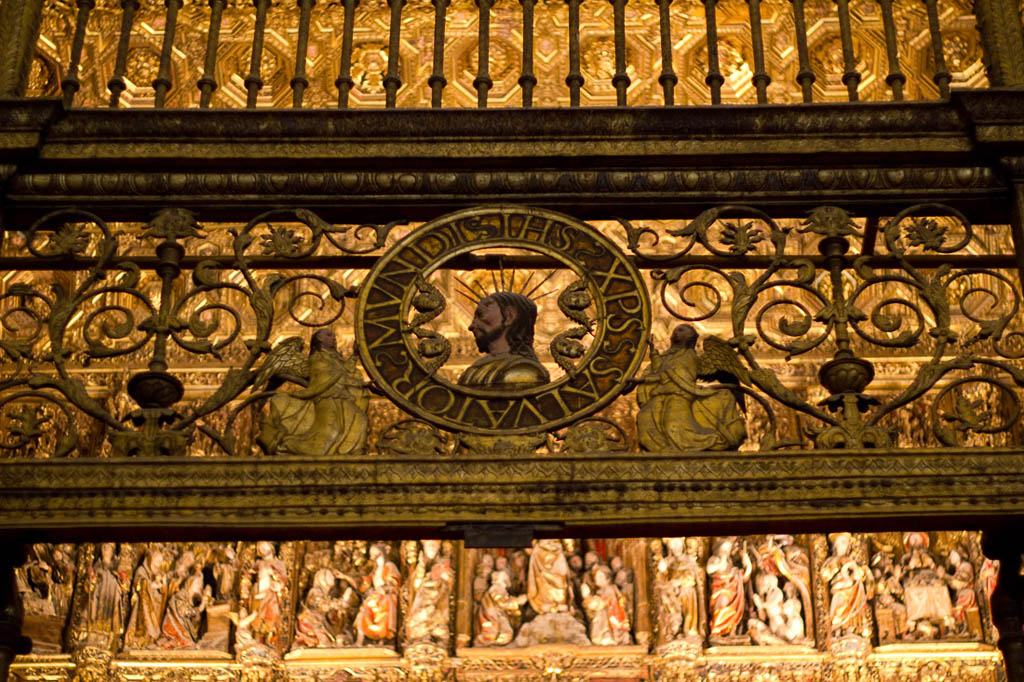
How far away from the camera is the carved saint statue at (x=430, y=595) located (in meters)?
12.0

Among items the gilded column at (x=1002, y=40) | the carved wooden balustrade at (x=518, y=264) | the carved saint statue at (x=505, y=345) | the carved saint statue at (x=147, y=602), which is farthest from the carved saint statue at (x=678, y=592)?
the gilded column at (x=1002, y=40)

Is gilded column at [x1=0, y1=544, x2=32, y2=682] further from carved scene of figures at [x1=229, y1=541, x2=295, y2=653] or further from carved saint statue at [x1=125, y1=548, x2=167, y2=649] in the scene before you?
carved saint statue at [x1=125, y1=548, x2=167, y2=649]

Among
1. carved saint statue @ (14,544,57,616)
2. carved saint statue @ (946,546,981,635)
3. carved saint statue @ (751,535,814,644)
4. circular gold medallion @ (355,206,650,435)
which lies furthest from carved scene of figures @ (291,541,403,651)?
circular gold medallion @ (355,206,650,435)

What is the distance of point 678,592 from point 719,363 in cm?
601

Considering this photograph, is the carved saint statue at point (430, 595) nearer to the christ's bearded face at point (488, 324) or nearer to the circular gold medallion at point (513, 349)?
the christ's bearded face at point (488, 324)

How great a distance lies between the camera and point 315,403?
20.8ft

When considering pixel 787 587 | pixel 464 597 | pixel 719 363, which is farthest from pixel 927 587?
pixel 719 363

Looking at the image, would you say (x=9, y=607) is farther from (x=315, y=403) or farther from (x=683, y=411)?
(x=683, y=411)

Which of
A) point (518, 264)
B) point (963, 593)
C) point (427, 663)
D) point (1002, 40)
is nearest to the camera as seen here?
point (1002, 40)

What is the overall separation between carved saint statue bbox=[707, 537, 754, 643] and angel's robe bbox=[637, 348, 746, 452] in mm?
5993

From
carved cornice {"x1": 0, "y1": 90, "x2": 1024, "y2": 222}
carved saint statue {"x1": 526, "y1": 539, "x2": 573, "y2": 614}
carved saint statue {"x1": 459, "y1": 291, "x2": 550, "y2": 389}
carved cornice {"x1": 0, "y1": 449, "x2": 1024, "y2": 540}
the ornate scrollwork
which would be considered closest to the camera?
carved cornice {"x1": 0, "y1": 449, "x2": 1024, "y2": 540}

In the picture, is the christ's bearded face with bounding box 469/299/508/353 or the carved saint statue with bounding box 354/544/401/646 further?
the carved saint statue with bounding box 354/544/401/646

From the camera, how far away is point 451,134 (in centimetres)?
679

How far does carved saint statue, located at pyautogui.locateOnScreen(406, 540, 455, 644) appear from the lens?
1198 centimetres
